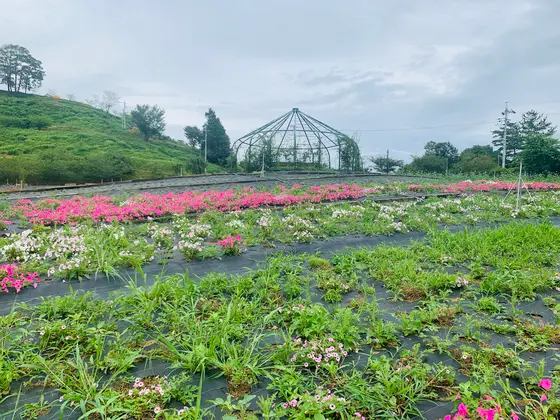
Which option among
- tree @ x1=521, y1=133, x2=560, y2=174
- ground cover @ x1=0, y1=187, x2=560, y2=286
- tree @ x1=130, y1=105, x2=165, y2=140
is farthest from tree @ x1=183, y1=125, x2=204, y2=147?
ground cover @ x1=0, y1=187, x2=560, y2=286

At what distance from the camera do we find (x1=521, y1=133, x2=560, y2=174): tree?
17828 mm

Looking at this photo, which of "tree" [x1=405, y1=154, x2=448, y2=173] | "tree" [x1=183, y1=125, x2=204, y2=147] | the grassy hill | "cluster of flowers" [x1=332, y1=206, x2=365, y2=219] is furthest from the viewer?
"tree" [x1=183, y1=125, x2=204, y2=147]

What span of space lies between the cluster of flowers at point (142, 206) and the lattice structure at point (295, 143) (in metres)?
8.54

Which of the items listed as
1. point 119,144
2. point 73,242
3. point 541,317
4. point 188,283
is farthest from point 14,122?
point 541,317

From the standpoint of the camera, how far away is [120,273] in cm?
354

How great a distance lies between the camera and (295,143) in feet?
56.1

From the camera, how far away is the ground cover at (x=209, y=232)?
3729 mm

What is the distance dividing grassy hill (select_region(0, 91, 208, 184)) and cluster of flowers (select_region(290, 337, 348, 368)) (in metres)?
16.4

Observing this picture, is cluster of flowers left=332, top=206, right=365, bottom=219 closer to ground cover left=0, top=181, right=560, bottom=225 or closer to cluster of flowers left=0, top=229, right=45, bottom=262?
ground cover left=0, top=181, right=560, bottom=225

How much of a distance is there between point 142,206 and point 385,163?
2079 cm

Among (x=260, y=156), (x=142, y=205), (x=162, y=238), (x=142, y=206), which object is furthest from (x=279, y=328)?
(x=260, y=156)

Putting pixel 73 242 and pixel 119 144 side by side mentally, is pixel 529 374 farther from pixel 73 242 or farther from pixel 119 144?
pixel 119 144

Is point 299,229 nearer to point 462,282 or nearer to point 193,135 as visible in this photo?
point 462,282

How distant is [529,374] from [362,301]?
3.87 feet
